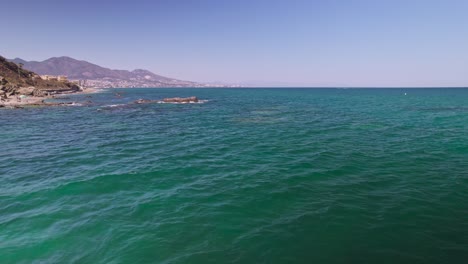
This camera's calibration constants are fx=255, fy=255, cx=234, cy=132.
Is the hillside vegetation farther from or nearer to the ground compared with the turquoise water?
farther from the ground

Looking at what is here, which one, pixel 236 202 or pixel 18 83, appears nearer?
pixel 236 202

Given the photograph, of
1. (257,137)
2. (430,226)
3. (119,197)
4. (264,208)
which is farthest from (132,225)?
(257,137)

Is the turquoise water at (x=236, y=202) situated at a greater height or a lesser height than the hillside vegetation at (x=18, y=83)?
lesser

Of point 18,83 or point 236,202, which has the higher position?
point 18,83

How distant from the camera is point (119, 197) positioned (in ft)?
56.4

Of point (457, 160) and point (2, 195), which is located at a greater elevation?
→ point (457, 160)

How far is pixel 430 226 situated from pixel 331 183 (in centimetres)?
673

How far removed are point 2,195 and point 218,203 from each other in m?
15.1

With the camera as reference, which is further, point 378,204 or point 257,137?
point 257,137

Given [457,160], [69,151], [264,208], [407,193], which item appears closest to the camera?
[264,208]

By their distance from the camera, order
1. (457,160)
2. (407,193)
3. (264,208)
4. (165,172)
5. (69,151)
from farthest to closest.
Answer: (69,151)
(457,160)
(165,172)
(407,193)
(264,208)

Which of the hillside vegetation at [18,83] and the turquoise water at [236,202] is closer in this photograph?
the turquoise water at [236,202]

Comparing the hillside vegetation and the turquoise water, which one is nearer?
the turquoise water

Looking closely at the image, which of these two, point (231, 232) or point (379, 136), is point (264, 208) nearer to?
point (231, 232)
